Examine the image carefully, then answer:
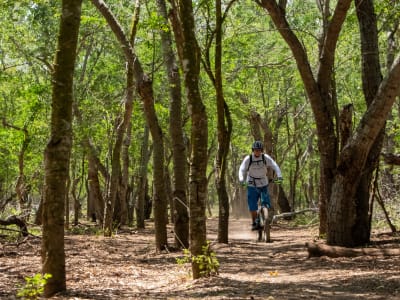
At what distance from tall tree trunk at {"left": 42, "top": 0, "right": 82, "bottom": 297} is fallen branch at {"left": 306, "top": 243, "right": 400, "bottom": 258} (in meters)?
4.78

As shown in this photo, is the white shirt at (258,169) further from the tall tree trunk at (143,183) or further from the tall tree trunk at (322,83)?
the tall tree trunk at (143,183)

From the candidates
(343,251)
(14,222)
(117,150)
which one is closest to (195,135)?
(343,251)

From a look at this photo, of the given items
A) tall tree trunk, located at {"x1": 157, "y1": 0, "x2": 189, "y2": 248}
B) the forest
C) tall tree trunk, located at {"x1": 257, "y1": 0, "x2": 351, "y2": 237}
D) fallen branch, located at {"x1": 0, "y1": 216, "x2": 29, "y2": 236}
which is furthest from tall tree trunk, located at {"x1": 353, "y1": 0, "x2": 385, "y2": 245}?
fallen branch, located at {"x1": 0, "y1": 216, "x2": 29, "y2": 236}

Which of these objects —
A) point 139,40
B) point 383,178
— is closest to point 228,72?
point 139,40

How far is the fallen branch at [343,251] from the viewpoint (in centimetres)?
821

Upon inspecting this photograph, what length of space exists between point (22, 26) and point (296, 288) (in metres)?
17.0

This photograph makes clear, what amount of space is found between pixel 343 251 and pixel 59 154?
520cm

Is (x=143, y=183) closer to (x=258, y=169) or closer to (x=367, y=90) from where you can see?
(x=258, y=169)

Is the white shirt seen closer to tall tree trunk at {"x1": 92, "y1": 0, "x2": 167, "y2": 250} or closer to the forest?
the forest

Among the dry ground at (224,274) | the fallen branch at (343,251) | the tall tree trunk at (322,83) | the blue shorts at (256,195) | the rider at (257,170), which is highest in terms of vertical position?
the tall tree trunk at (322,83)

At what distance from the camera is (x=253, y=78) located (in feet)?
85.7

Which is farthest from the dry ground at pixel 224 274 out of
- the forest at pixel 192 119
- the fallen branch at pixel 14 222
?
the fallen branch at pixel 14 222

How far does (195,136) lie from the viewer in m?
6.87

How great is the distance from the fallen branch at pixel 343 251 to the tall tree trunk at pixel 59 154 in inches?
188
